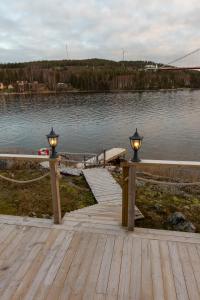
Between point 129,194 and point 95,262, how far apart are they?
1.13 metres

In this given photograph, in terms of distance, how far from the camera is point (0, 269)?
11.1 feet

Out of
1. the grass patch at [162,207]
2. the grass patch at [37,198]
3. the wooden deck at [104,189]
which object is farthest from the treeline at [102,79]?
the grass patch at [162,207]

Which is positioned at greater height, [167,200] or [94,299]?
[94,299]

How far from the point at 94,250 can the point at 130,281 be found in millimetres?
734

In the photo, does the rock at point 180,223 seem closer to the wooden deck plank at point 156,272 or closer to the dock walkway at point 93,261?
the dock walkway at point 93,261

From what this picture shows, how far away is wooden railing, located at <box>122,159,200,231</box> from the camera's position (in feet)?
12.4

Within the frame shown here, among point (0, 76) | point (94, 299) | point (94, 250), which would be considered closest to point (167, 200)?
point (94, 250)

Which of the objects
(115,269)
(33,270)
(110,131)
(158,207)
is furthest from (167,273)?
(110,131)

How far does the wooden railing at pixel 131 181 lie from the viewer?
379 cm

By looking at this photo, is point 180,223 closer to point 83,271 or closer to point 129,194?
point 129,194

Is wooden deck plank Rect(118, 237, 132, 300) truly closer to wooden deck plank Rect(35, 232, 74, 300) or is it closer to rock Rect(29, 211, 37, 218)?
wooden deck plank Rect(35, 232, 74, 300)

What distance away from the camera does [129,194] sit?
4.08 metres

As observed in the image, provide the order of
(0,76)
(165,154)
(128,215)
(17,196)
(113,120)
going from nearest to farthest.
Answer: (128,215) < (17,196) < (165,154) < (113,120) < (0,76)

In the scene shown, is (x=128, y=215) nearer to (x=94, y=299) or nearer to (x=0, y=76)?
(x=94, y=299)
